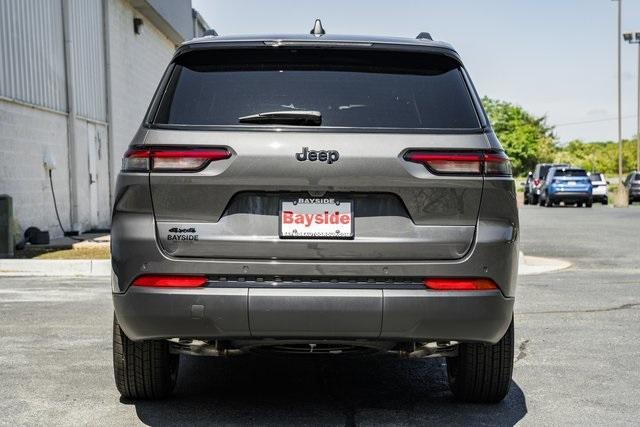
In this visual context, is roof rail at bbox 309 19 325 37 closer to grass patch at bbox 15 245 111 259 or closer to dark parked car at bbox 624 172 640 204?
grass patch at bbox 15 245 111 259

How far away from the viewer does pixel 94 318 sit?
7566mm

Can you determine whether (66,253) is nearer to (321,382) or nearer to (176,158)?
(321,382)

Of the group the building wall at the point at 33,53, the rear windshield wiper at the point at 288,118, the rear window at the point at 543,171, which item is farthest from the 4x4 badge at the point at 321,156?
the rear window at the point at 543,171

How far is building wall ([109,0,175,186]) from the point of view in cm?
2106

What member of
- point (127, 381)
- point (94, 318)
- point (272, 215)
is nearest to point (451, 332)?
point (272, 215)

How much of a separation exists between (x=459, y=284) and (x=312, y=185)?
0.81 metres

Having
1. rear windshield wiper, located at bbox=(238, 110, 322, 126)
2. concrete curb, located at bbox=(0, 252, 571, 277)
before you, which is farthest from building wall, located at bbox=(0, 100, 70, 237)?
rear windshield wiper, located at bbox=(238, 110, 322, 126)

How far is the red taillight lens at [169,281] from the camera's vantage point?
3865 mm

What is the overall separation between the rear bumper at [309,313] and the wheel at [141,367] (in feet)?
1.56

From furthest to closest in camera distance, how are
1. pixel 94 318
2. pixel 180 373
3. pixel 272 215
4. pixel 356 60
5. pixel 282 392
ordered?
pixel 94 318, pixel 180 373, pixel 282 392, pixel 356 60, pixel 272 215

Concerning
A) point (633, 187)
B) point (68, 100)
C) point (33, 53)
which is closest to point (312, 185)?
point (33, 53)

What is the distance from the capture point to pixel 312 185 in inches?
152

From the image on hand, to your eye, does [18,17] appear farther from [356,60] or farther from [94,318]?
[356,60]

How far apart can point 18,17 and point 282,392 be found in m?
11.9
